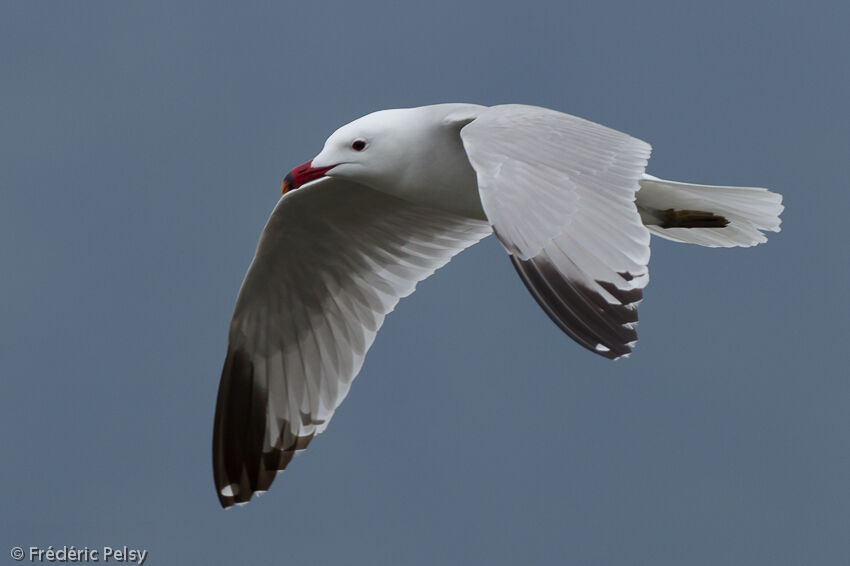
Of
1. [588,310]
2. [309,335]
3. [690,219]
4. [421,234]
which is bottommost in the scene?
[588,310]

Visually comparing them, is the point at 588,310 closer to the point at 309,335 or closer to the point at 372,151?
the point at 372,151

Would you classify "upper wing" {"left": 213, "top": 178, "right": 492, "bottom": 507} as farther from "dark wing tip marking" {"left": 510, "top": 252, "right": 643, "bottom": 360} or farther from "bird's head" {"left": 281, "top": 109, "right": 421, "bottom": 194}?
"dark wing tip marking" {"left": 510, "top": 252, "right": 643, "bottom": 360}

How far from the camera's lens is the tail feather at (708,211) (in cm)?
522

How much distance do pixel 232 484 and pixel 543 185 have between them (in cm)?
237

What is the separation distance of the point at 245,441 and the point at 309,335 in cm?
50

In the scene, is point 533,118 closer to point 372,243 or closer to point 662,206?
point 662,206

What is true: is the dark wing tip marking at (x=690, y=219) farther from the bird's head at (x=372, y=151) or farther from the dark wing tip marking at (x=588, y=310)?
the dark wing tip marking at (x=588, y=310)

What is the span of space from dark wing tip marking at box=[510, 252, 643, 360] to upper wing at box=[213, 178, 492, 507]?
76.7 inches

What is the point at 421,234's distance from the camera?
584 cm

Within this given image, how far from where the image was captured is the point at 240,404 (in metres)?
5.92

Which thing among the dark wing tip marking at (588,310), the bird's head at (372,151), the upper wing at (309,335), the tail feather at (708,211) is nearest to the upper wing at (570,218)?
the dark wing tip marking at (588,310)

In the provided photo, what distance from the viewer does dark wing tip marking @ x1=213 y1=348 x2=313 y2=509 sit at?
5.91 metres

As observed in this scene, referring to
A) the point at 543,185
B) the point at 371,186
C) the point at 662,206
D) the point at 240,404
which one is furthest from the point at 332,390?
the point at 543,185

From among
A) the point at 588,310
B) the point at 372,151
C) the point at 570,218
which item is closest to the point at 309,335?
the point at 372,151
